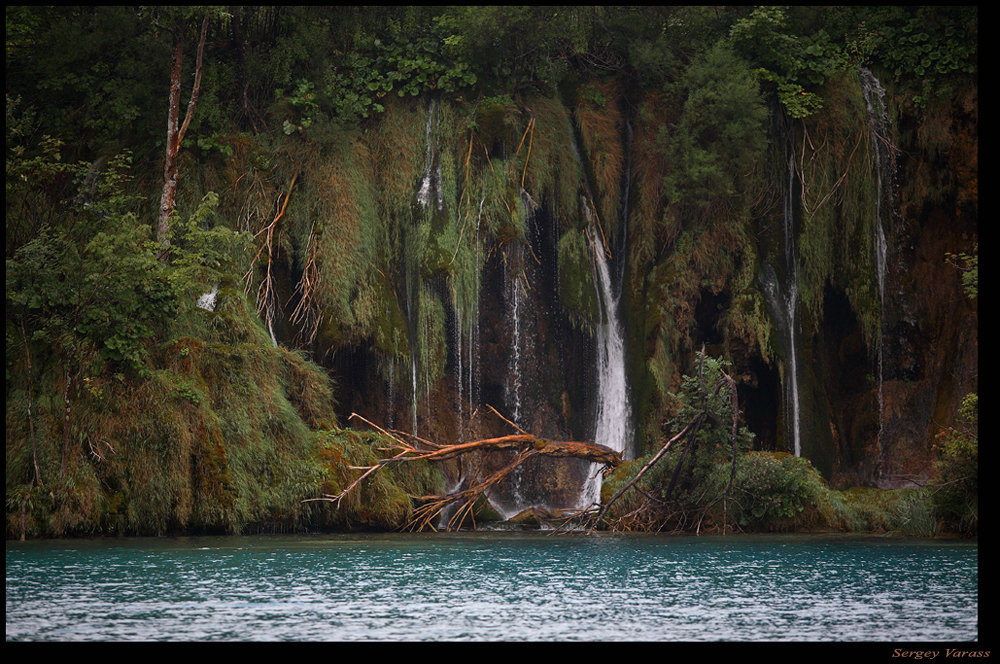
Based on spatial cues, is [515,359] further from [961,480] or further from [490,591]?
[490,591]

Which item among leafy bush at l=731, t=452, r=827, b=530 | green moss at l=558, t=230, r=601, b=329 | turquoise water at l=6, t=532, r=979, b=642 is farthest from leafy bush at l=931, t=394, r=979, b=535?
green moss at l=558, t=230, r=601, b=329

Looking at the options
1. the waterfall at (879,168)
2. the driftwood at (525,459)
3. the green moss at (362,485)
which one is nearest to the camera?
the driftwood at (525,459)

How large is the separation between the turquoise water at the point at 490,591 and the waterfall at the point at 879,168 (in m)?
6.38

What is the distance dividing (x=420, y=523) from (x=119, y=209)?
7.94 metres

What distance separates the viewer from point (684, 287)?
21.2 metres

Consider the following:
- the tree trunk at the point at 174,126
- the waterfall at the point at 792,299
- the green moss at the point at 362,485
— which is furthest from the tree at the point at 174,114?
the waterfall at the point at 792,299

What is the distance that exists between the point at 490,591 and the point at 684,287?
1185 centimetres

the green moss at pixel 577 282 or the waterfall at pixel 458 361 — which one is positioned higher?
the green moss at pixel 577 282

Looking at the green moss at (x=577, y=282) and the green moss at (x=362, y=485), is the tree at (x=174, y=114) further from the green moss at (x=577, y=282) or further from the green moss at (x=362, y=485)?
the green moss at (x=577, y=282)

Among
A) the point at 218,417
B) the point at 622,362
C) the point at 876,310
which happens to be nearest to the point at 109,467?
the point at 218,417

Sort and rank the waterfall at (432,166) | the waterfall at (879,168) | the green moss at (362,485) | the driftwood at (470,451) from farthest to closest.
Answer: the waterfall at (432,166)
the waterfall at (879,168)
the driftwood at (470,451)
the green moss at (362,485)

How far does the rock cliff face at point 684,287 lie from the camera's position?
Result: 20484 millimetres

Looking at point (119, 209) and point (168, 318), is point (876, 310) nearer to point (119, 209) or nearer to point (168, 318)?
point (168, 318)

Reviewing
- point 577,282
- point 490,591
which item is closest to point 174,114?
point 577,282
